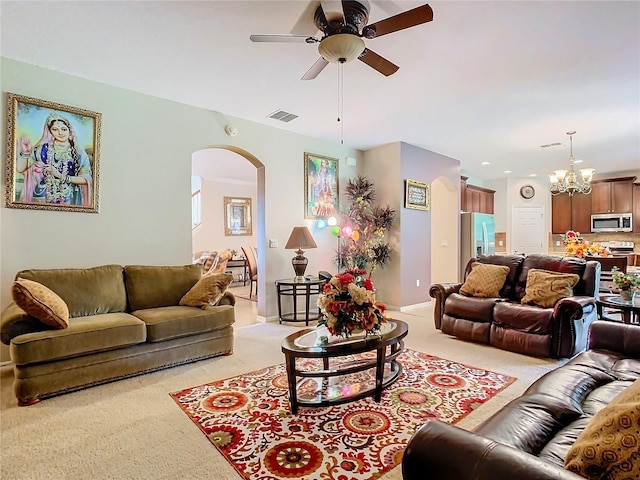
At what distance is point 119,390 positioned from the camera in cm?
280

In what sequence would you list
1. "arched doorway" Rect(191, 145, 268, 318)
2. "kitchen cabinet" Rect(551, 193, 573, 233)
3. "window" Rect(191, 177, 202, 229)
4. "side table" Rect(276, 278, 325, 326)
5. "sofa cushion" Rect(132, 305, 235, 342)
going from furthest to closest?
"window" Rect(191, 177, 202, 229), "kitchen cabinet" Rect(551, 193, 573, 233), "arched doorway" Rect(191, 145, 268, 318), "side table" Rect(276, 278, 325, 326), "sofa cushion" Rect(132, 305, 235, 342)

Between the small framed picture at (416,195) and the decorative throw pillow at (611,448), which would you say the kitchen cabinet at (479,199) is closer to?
the small framed picture at (416,195)

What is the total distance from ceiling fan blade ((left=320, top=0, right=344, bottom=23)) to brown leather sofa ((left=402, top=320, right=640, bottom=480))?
8.08 feet

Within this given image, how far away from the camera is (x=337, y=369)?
2654mm

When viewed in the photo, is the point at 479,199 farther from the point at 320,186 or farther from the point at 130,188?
A: the point at 130,188

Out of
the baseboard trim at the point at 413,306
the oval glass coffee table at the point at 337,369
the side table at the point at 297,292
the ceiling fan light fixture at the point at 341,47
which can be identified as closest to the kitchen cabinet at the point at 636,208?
the baseboard trim at the point at 413,306

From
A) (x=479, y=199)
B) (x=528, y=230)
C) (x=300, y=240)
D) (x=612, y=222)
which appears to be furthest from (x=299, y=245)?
(x=612, y=222)

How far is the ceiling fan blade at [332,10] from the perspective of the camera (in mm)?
2334

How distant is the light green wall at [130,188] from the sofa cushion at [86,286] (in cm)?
24

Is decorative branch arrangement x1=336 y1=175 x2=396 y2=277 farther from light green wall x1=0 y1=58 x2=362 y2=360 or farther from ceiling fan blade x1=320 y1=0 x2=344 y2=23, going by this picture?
ceiling fan blade x1=320 y1=0 x2=344 y2=23

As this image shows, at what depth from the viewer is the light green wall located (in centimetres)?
325

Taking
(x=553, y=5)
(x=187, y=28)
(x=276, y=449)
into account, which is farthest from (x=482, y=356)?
(x=187, y=28)

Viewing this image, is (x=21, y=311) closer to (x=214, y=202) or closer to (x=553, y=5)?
(x=553, y=5)

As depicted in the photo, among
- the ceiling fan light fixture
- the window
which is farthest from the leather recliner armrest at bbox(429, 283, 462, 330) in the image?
the window
